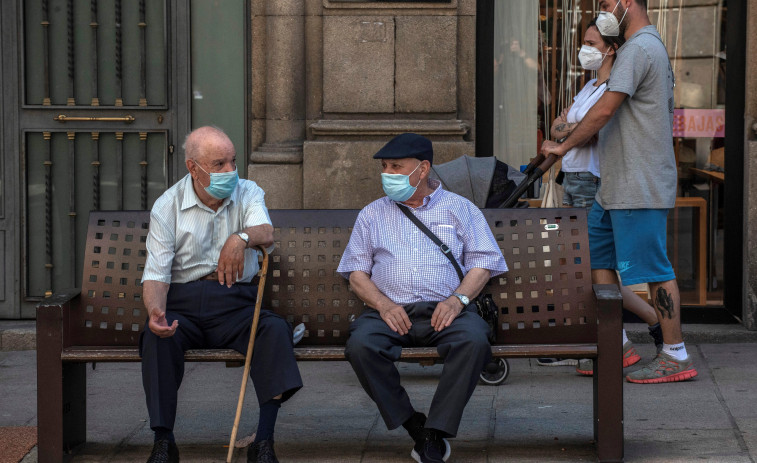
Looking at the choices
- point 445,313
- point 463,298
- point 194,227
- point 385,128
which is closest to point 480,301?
point 463,298

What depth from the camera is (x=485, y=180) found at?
236 inches

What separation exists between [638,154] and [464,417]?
1.66 metres

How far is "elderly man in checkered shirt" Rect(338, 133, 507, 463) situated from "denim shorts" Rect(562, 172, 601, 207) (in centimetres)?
162

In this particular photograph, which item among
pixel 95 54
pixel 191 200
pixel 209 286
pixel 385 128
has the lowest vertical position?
pixel 209 286

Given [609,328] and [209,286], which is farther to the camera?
[209,286]

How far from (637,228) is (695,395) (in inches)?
36.3

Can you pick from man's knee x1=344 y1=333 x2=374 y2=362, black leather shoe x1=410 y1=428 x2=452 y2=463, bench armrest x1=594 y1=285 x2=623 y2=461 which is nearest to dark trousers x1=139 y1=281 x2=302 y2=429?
man's knee x1=344 y1=333 x2=374 y2=362

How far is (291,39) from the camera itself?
7598 mm

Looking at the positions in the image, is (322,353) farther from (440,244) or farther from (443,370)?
(440,244)

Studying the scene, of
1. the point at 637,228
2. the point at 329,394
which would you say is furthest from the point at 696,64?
the point at 329,394

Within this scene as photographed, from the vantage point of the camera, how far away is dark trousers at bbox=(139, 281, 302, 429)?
4770 mm

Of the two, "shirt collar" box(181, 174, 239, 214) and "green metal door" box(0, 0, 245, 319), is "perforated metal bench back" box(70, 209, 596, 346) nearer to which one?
"shirt collar" box(181, 174, 239, 214)

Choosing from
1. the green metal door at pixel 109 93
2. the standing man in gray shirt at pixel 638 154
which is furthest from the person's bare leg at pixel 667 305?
the green metal door at pixel 109 93

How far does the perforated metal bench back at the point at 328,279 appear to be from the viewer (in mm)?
A: 5195
